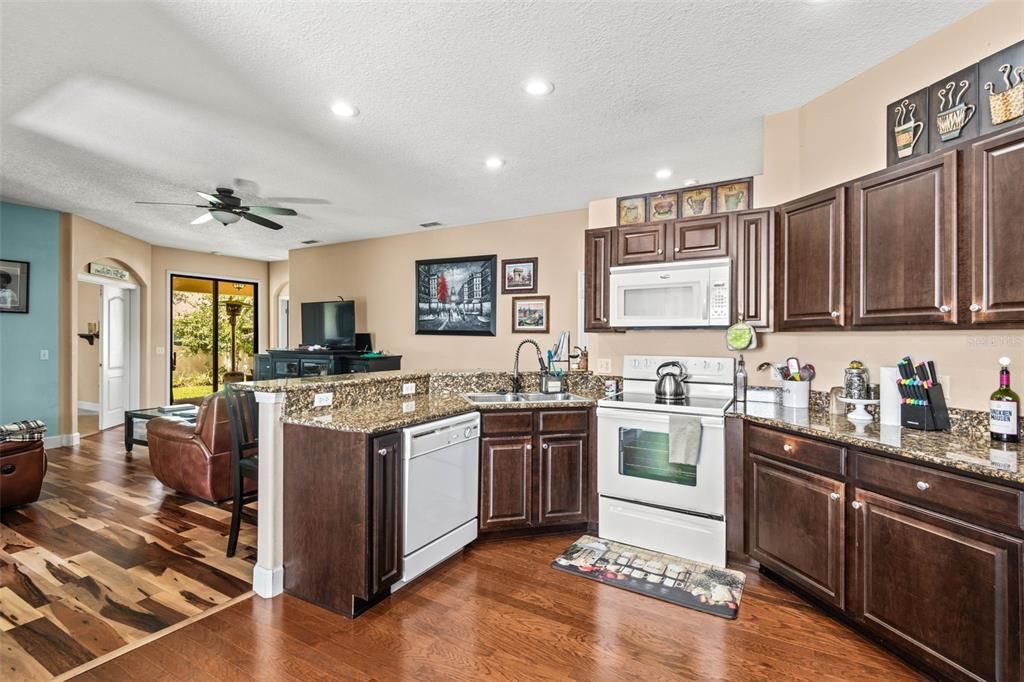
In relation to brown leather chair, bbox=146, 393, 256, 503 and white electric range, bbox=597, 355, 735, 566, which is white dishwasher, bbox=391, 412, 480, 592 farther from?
brown leather chair, bbox=146, 393, 256, 503

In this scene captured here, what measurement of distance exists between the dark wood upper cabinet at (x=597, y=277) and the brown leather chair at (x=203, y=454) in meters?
2.88

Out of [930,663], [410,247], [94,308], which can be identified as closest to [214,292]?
Result: [94,308]

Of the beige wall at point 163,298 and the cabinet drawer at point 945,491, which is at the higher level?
the beige wall at point 163,298

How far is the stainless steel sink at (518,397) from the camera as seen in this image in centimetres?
343

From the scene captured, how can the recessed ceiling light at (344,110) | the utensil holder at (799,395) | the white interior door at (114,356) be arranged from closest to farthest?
the utensil holder at (799,395) → the recessed ceiling light at (344,110) → the white interior door at (114,356)

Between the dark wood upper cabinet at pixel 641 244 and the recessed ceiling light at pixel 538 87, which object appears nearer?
the recessed ceiling light at pixel 538 87

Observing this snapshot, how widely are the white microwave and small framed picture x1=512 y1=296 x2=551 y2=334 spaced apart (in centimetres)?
215

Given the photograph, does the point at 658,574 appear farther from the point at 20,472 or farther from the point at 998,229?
the point at 20,472

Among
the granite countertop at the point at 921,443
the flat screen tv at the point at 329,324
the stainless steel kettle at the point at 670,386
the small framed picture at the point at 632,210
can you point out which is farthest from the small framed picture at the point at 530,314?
the granite countertop at the point at 921,443

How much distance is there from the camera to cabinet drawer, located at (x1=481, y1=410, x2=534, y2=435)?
3092 mm

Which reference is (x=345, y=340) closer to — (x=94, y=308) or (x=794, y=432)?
(x=94, y=308)

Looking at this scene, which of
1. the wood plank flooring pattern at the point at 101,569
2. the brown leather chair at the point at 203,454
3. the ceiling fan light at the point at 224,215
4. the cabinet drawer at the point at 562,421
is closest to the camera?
the wood plank flooring pattern at the point at 101,569

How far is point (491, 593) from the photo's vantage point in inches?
99.3

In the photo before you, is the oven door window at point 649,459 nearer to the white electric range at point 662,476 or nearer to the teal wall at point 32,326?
the white electric range at point 662,476
